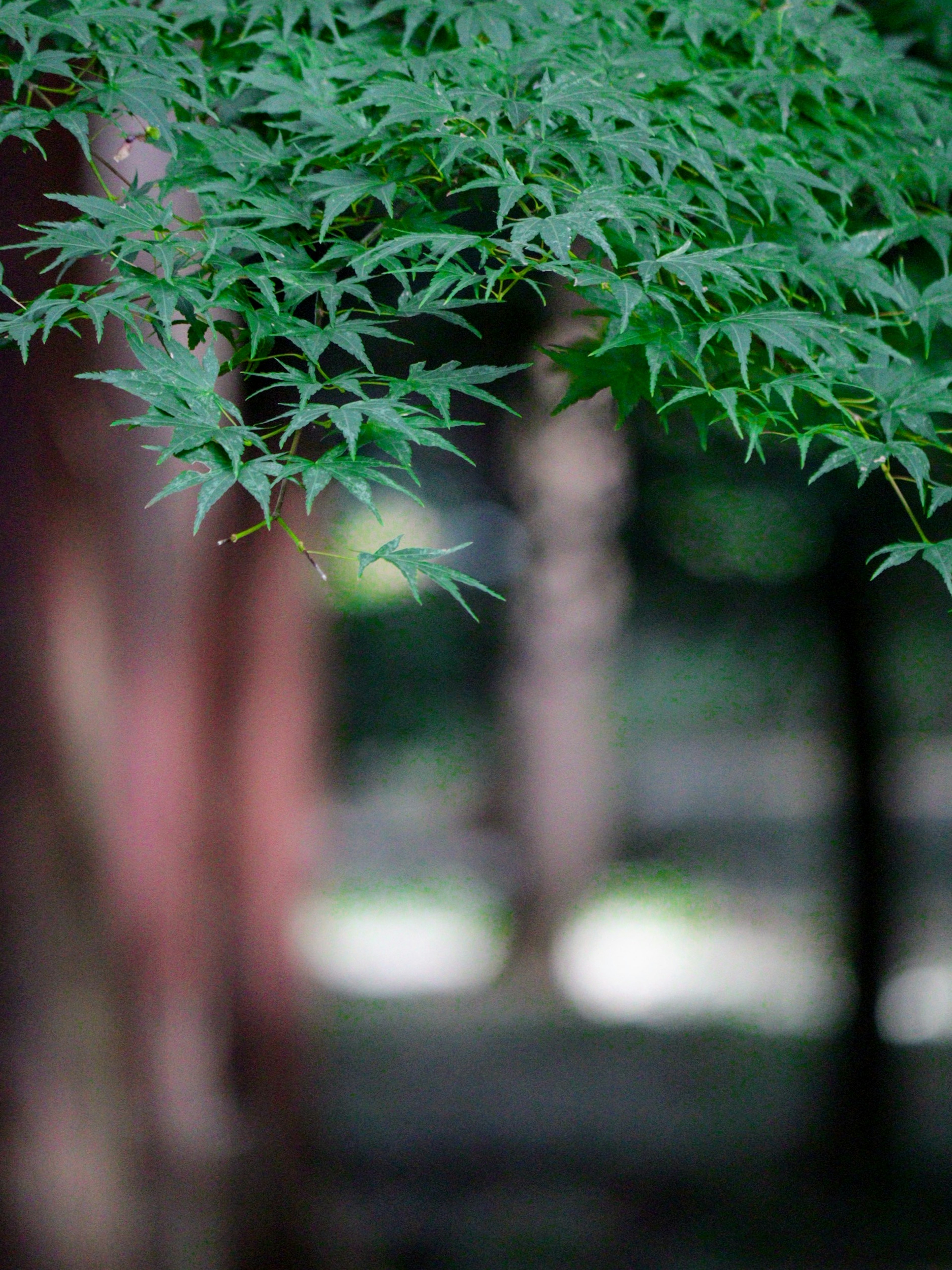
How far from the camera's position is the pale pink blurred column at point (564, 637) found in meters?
4.82

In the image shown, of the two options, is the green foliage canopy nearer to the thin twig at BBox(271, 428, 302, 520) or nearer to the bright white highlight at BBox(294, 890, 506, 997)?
the thin twig at BBox(271, 428, 302, 520)

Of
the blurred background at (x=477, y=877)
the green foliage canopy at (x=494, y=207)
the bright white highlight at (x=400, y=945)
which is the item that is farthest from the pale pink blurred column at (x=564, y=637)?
the green foliage canopy at (x=494, y=207)

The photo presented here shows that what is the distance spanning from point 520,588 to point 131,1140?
365cm

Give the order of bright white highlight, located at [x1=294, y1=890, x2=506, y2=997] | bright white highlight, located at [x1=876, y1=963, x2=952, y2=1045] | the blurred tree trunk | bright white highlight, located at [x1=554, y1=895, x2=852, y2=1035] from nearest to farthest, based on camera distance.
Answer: the blurred tree trunk
bright white highlight, located at [x1=876, y1=963, x2=952, y2=1045]
bright white highlight, located at [x1=554, y1=895, x2=852, y2=1035]
bright white highlight, located at [x1=294, y1=890, x2=506, y2=997]

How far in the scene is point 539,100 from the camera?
106cm

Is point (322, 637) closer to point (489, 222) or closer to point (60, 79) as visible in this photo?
point (489, 222)

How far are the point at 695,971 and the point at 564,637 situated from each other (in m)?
2.28

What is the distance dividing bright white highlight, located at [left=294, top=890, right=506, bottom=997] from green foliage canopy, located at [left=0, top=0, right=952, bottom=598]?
517cm

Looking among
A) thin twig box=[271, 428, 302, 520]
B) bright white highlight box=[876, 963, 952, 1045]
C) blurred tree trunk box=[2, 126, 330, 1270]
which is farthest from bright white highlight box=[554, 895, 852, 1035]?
thin twig box=[271, 428, 302, 520]

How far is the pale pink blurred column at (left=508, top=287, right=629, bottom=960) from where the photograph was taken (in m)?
4.82

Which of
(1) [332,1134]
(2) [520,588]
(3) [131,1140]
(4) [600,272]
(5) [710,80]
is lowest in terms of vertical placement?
(1) [332,1134]

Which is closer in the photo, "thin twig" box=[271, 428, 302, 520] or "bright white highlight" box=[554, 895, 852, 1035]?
"thin twig" box=[271, 428, 302, 520]

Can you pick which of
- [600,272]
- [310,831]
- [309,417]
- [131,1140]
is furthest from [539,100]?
[310,831]

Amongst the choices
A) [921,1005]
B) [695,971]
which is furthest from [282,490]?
[695,971]
